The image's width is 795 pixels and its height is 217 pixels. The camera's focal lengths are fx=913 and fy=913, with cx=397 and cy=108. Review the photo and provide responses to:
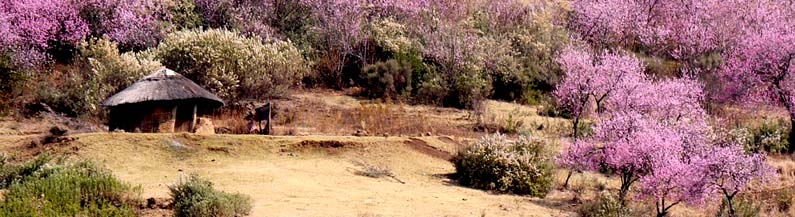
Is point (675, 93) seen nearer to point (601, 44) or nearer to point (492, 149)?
point (492, 149)

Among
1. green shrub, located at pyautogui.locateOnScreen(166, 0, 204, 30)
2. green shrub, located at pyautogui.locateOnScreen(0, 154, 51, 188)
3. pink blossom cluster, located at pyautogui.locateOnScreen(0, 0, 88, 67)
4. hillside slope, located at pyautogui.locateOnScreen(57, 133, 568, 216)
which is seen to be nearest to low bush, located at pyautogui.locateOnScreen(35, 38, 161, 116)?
pink blossom cluster, located at pyautogui.locateOnScreen(0, 0, 88, 67)

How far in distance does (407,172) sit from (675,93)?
6.64 m

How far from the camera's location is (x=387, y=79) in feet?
69.8

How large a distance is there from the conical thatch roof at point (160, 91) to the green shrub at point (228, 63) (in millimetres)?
3032

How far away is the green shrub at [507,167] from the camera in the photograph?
42.5 feet

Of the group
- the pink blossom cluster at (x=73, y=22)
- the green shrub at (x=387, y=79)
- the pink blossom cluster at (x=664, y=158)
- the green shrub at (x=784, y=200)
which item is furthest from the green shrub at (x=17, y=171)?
the green shrub at (x=387, y=79)

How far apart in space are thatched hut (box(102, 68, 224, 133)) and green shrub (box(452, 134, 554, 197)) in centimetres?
453

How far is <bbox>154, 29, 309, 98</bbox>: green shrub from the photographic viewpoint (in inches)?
722

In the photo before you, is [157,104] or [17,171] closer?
[17,171]

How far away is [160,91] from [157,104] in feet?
0.76

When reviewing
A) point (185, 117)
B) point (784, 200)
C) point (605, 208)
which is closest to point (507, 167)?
point (605, 208)

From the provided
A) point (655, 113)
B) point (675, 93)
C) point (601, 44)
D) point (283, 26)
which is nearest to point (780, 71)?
point (675, 93)

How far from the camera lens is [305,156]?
46.0 ft

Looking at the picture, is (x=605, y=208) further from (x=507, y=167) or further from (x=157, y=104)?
(x=157, y=104)
